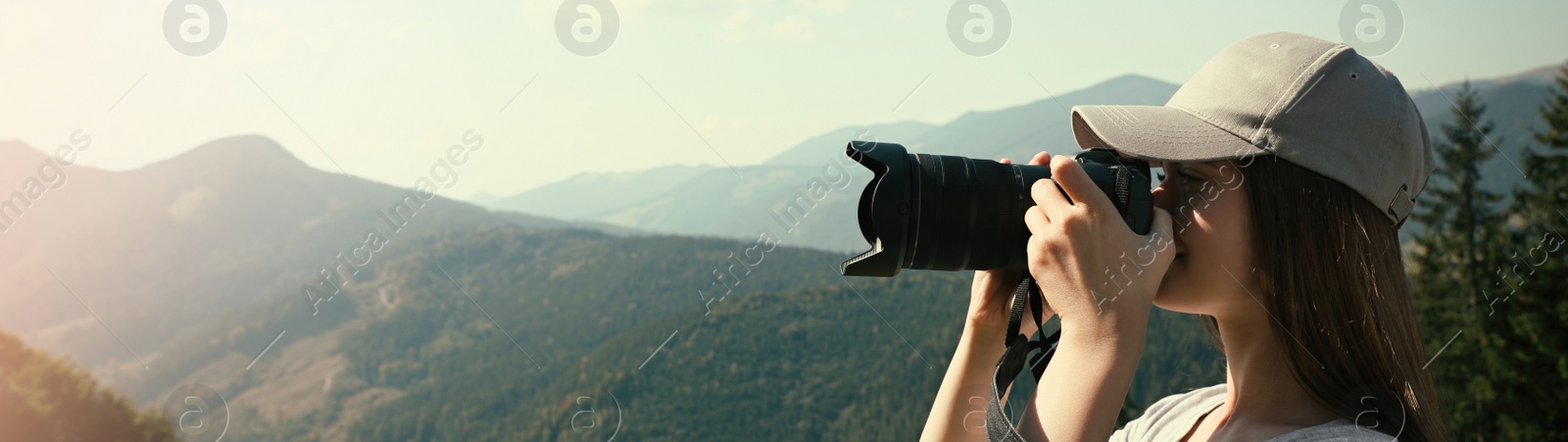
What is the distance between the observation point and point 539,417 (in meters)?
45.8

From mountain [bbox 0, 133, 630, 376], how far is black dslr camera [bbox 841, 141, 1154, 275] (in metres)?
91.2

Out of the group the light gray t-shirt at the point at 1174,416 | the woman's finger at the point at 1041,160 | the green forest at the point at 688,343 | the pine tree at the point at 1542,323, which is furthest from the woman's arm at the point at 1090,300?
the pine tree at the point at 1542,323

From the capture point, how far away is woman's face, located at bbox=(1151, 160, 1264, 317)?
1358mm

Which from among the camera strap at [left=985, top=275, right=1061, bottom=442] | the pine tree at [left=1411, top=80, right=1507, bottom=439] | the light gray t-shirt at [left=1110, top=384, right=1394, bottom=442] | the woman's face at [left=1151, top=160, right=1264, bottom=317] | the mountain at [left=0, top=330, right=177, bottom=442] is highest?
the woman's face at [left=1151, top=160, right=1264, bottom=317]

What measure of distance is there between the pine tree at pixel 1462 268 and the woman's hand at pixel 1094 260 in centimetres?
2634

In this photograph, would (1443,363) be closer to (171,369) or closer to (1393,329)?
(1393,329)

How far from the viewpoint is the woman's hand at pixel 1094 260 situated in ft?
4.10

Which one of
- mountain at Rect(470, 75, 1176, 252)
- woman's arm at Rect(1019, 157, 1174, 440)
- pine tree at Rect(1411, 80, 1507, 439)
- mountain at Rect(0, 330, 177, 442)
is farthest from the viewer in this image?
mountain at Rect(470, 75, 1176, 252)

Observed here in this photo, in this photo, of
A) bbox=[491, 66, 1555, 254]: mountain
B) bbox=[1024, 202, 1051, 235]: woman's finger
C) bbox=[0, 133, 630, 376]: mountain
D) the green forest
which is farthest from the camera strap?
bbox=[491, 66, 1555, 254]: mountain

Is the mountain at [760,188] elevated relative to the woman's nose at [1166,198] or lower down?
lower down

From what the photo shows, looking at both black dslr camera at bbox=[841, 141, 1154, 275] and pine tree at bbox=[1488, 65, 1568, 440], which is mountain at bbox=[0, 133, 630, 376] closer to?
pine tree at bbox=[1488, 65, 1568, 440]

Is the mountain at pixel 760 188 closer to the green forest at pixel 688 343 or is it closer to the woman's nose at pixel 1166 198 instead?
the green forest at pixel 688 343

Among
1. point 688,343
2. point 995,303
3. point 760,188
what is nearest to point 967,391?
point 995,303

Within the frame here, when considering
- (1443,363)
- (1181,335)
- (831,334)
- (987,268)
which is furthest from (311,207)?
(987,268)
